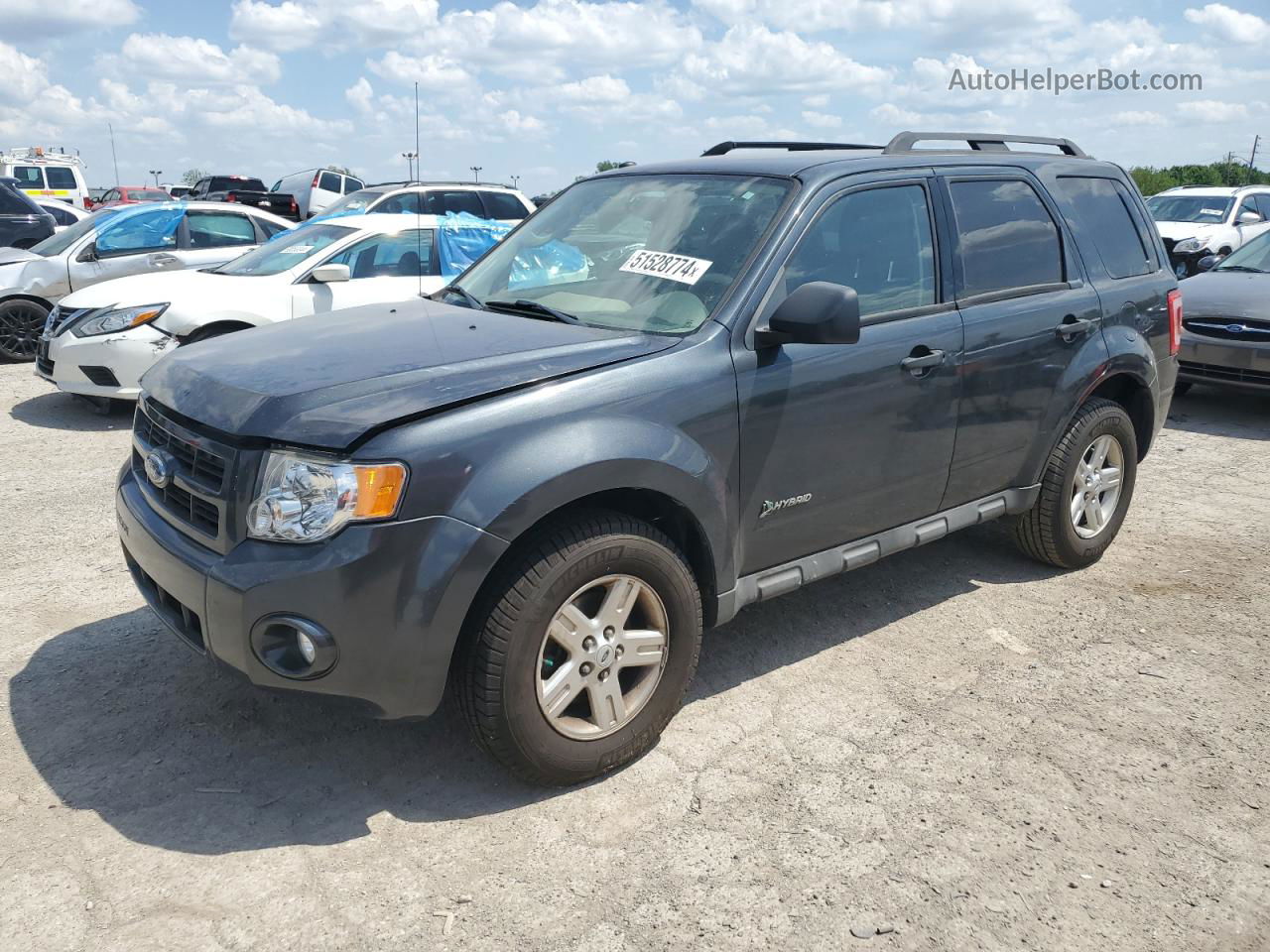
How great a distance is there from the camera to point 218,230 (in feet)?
36.0

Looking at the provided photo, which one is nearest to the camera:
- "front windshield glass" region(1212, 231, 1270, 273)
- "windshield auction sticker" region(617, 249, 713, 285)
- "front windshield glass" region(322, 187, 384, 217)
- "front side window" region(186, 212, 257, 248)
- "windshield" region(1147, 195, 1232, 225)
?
"windshield auction sticker" region(617, 249, 713, 285)

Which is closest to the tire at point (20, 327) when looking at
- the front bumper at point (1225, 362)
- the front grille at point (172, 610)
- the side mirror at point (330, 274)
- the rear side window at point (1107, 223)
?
the side mirror at point (330, 274)

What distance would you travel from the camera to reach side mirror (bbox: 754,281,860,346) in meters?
3.27

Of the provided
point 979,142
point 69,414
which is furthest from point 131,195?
point 979,142

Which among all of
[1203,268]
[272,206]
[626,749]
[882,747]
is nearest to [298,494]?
[626,749]

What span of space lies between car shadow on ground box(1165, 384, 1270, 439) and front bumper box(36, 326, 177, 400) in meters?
7.96

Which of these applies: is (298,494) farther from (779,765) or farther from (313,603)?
(779,765)

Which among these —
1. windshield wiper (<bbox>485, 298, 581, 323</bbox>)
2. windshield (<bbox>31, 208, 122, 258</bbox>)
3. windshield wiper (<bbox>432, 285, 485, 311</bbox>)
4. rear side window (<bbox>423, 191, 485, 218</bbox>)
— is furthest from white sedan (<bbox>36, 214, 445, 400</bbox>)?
rear side window (<bbox>423, 191, 485, 218</bbox>)

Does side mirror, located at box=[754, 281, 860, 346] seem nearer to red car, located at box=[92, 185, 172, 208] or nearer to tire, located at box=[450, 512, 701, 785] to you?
tire, located at box=[450, 512, 701, 785]

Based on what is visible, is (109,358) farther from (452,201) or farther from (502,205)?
(502,205)

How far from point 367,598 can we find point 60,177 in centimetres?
2941

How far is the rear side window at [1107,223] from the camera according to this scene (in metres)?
4.82

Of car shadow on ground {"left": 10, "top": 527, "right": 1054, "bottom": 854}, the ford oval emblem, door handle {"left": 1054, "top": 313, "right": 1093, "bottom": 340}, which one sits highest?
door handle {"left": 1054, "top": 313, "right": 1093, "bottom": 340}

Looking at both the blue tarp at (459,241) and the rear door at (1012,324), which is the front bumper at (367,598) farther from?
the blue tarp at (459,241)
